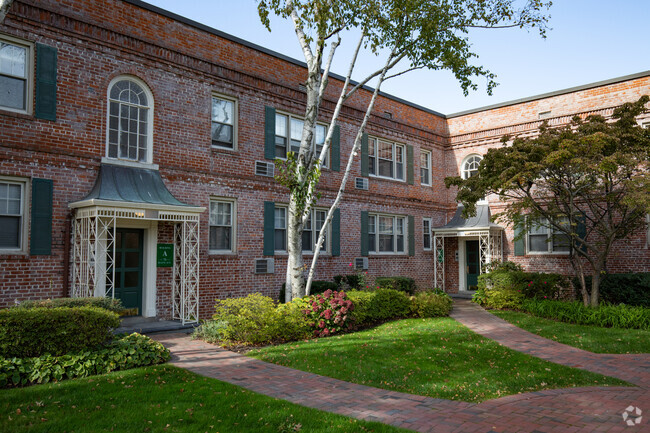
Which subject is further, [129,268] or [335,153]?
[335,153]

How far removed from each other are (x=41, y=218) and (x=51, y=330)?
11.4 feet

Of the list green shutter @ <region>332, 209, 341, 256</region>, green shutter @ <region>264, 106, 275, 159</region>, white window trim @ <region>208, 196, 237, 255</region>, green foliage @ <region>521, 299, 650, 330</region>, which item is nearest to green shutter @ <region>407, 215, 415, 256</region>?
green shutter @ <region>332, 209, 341, 256</region>

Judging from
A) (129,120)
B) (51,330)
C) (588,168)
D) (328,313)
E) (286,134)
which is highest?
(286,134)

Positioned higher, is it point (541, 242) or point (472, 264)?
point (541, 242)

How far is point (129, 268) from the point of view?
444 inches

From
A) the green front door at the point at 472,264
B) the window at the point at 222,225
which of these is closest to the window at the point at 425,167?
the green front door at the point at 472,264

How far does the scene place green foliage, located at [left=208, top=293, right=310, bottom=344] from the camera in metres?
9.41

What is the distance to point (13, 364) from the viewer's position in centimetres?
651

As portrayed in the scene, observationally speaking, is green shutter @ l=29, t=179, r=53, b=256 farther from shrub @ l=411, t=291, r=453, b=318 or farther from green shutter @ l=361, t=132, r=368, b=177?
green shutter @ l=361, t=132, r=368, b=177

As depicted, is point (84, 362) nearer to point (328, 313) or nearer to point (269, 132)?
point (328, 313)

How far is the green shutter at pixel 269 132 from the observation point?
45.6 ft

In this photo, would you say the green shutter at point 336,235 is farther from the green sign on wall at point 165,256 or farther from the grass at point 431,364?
the green sign on wall at point 165,256

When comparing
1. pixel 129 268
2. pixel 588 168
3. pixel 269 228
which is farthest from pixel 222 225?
pixel 588 168

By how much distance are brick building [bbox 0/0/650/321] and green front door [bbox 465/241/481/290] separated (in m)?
2.03
